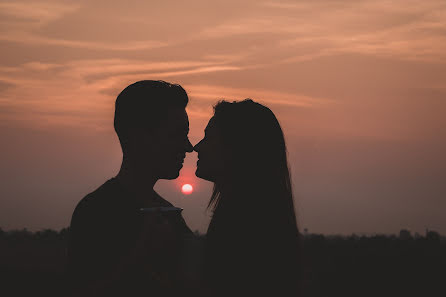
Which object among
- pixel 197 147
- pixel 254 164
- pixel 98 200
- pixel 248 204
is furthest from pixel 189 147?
pixel 98 200

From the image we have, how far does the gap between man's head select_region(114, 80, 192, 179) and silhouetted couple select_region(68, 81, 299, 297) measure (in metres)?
0.01

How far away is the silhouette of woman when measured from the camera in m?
7.17

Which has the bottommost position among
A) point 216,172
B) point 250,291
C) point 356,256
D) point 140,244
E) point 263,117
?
point 356,256

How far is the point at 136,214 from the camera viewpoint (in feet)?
24.3

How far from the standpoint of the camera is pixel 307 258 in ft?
24.3

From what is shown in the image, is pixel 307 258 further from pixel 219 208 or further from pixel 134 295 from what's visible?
pixel 134 295

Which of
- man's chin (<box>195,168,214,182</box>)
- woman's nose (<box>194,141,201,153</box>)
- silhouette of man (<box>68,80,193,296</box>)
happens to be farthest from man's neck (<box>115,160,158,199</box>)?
woman's nose (<box>194,141,201,153</box>)

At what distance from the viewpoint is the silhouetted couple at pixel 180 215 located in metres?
6.17

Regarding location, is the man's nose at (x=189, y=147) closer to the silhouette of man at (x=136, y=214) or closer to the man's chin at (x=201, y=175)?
the silhouette of man at (x=136, y=214)

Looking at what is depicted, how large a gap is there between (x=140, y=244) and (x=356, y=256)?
1521 inches

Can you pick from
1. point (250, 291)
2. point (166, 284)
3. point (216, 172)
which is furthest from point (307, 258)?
point (166, 284)

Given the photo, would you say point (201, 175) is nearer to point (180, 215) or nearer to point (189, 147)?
point (189, 147)

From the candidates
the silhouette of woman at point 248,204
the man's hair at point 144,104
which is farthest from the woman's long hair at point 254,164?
the man's hair at point 144,104

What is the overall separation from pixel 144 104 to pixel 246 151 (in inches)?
46.5
